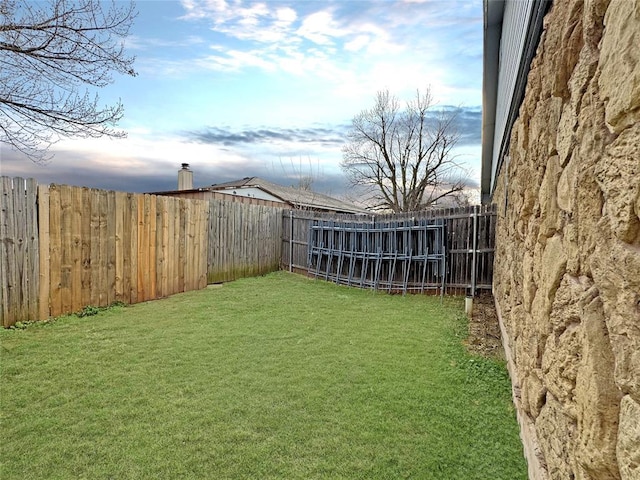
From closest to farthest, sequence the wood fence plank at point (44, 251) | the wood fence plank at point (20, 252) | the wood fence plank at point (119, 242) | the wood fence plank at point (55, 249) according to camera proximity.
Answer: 1. the wood fence plank at point (20, 252)
2. the wood fence plank at point (44, 251)
3. the wood fence plank at point (55, 249)
4. the wood fence plank at point (119, 242)

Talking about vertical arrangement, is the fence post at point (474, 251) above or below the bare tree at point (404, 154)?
below

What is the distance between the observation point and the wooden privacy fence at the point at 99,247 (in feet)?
14.9

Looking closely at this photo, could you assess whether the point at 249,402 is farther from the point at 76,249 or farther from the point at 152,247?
the point at 152,247

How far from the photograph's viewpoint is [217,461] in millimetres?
2146

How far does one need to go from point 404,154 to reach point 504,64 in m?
17.3

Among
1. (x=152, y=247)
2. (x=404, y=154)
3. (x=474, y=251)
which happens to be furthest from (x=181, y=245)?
(x=404, y=154)

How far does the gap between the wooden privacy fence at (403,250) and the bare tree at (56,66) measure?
5.52 metres

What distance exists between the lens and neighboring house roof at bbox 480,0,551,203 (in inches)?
99.4

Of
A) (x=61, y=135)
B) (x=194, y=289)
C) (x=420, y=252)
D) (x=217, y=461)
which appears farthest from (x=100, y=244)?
(x=420, y=252)

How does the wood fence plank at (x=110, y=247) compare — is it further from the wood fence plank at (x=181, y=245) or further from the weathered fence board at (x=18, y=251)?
the wood fence plank at (x=181, y=245)

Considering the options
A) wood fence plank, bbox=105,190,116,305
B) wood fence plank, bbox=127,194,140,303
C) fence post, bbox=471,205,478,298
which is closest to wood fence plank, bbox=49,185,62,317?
wood fence plank, bbox=105,190,116,305

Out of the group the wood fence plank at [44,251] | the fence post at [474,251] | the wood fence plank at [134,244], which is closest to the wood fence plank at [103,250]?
the wood fence plank at [134,244]

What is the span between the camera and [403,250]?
7.91 metres

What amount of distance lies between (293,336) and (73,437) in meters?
2.59
